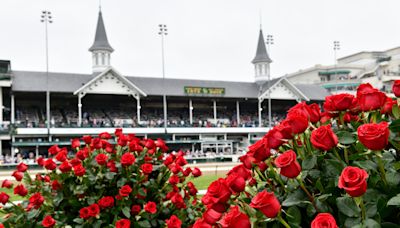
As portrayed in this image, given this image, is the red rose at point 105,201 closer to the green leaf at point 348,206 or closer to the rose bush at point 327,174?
the rose bush at point 327,174

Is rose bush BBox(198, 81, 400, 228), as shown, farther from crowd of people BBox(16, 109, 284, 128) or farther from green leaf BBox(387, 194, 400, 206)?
crowd of people BBox(16, 109, 284, 128)

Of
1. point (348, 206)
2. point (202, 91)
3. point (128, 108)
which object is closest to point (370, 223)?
point (348, 206)

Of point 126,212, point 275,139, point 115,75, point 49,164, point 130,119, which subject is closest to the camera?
point 275,139

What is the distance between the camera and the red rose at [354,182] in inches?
57.4

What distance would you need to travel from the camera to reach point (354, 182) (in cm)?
146

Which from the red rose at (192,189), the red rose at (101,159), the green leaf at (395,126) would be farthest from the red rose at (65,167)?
the green leaf at (395,126)

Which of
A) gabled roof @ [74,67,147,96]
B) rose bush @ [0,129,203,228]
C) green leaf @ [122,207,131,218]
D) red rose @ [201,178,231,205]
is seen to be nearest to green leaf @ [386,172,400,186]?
red rose @ [201,178,231,205]

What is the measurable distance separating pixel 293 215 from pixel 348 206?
241mm

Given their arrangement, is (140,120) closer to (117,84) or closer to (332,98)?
(117,84)

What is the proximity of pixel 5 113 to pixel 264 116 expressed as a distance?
2855 cm

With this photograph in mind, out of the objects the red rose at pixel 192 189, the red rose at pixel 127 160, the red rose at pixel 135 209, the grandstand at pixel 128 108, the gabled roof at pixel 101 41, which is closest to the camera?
the red rose at pixel 127 160

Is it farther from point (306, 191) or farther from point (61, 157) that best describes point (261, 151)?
point (61, 157)

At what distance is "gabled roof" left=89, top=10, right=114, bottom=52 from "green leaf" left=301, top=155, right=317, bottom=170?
4570 cm

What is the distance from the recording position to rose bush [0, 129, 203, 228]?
14.3 ft
